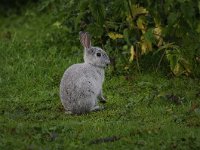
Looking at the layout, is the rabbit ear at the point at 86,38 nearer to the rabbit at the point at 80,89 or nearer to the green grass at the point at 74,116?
the rabbit at the point at 80,89

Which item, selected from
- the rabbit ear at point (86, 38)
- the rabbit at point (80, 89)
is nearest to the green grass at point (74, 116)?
the rabbit at point (80, 89)

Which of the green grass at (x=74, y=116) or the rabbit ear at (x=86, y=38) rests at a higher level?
the rabbit ear at (x=86, y=38)

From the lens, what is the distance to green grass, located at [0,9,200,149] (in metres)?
8.37

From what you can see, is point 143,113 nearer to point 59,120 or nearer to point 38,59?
point 59,120

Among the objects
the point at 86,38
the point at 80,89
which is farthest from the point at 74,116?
the point at 86,38

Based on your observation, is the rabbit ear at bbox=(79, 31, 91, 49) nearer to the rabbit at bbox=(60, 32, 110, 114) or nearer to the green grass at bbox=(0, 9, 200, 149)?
the rabbit at bbox=(60, 32, 110, 114)

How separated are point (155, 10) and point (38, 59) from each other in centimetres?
399

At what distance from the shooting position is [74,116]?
10000mm

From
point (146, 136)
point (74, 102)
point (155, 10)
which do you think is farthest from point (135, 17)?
point (146, 136)

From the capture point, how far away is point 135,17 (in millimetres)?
11727

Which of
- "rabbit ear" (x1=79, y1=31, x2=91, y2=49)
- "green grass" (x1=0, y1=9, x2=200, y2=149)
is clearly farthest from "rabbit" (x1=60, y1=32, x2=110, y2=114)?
"rabbit ear" (x1=79, y1=31, x2=91, y2=49)

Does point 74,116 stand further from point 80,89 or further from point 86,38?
point 86,38

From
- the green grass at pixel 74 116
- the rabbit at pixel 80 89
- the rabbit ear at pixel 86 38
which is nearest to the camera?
the green grass at pixel 74 116

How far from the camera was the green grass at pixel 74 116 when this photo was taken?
27.5 ft
